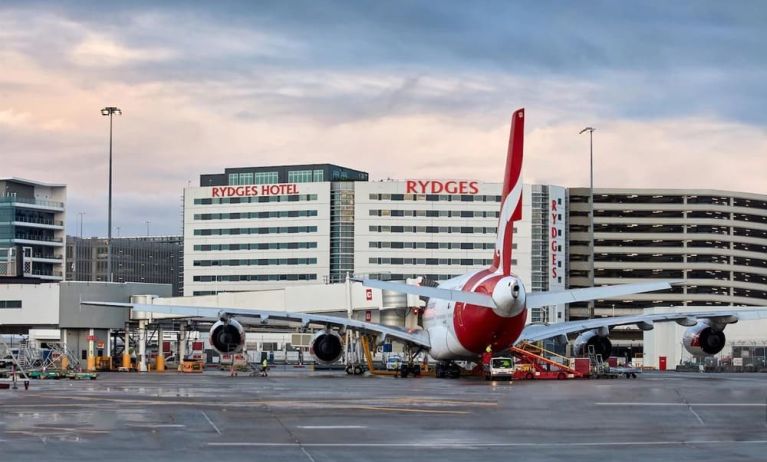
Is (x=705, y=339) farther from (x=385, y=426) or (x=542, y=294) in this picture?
(x=385, y=426)

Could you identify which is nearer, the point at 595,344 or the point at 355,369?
the point at 595,344

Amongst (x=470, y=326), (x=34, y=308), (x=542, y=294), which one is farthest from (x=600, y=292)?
(x=34, y=308)

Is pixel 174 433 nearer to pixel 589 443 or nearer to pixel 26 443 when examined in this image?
pixel 26 443

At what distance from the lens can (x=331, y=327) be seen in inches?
3115

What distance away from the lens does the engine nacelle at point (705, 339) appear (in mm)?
72562

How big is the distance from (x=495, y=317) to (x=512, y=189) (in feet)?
23.7

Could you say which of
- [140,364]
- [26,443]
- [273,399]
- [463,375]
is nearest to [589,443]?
[26,443]

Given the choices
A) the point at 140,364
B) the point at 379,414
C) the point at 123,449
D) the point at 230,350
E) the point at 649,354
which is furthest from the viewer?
the point at 649,354

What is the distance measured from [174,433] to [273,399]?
49.2ft

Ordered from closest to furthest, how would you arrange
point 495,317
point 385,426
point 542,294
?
point 385,426 → point 542,294 → point 495,317

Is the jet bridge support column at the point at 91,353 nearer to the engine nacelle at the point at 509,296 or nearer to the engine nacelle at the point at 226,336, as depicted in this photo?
the engine nacelle at the point at 226,336

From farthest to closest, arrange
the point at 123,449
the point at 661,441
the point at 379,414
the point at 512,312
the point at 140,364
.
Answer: the point at 140,364
the point at 512,312
the point at 379,414
the point at 661,441
the point at 123,449

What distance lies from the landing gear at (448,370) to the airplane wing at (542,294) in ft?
38.2

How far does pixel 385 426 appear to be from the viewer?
31266 millimetres
